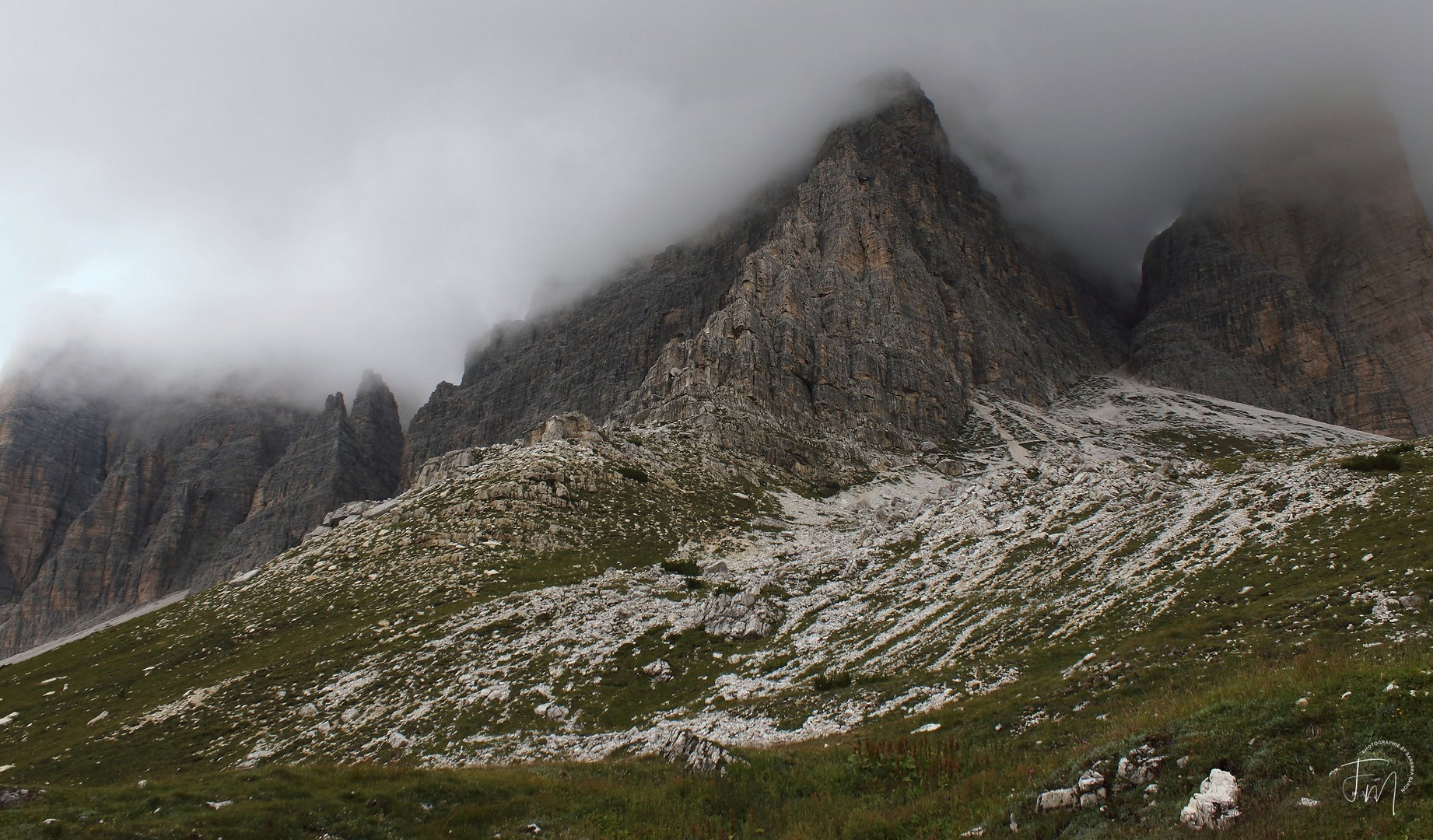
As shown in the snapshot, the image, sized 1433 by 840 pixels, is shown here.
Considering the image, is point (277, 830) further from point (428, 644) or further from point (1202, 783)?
point (428, 644)

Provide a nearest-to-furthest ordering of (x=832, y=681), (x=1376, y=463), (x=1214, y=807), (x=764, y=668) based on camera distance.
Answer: (x=1214, y=807), (x=832, y=681), (x=1376, y=463), (x=764, y=668)

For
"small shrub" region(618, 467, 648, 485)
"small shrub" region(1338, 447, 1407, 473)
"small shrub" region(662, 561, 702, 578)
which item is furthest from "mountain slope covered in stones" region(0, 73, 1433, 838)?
"small shrub" region(618, 467, 648, 485)

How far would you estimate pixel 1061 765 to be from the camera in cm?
1416

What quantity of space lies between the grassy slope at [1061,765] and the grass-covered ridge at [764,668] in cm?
9

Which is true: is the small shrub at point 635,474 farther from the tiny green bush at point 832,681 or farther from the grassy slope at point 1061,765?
the grassy slope at point 1061,765

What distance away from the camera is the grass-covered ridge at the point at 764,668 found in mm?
14195

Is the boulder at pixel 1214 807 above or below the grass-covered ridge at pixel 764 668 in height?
above

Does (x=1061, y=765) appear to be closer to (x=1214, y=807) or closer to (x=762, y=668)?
(x=1214, y=807)

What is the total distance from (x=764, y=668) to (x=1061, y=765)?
81.1 feet

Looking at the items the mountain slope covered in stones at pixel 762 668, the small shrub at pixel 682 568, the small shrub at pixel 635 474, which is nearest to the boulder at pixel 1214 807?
the mountain slope covered in stones at pixel 762 668

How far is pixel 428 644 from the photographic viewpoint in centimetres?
4778

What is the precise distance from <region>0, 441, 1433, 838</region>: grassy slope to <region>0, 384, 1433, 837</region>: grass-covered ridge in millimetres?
95

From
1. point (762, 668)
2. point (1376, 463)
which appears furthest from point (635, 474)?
point (1376, 463)

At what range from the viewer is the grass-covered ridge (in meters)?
14.2
